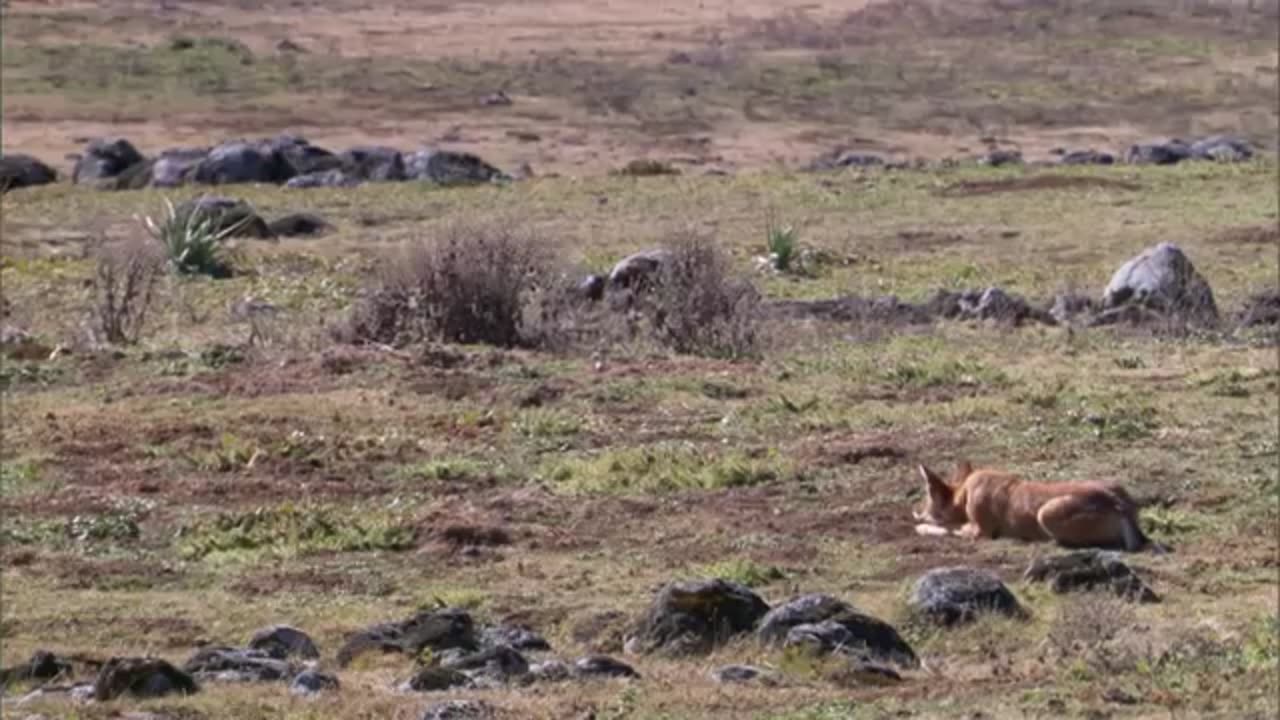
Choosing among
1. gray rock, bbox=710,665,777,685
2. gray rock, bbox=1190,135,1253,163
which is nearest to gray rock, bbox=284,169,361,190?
gray rock, bbox=1190,135,1253,163

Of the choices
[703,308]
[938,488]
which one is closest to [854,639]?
[938,488]

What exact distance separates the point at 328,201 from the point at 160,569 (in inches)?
802

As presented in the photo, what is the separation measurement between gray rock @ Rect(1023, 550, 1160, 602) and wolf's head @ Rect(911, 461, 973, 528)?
4.41 feet

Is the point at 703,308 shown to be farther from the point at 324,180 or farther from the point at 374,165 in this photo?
the point at 374,165

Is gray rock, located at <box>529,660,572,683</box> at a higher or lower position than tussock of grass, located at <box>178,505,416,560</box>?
higher

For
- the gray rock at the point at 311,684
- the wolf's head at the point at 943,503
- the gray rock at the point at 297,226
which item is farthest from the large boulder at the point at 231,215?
the gray rock at the point at 311,684

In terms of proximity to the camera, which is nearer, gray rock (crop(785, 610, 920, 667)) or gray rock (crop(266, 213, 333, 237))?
gray rock (crop(785, 610, 920, 667))

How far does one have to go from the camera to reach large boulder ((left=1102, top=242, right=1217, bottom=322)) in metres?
22.8

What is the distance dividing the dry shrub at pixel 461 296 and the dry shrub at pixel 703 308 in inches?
37.8

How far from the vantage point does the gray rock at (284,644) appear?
37.8 feet

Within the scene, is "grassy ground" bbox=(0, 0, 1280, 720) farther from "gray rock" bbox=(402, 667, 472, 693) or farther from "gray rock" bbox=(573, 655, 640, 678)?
"gray rock" bbox=(402, 667, 472, 693)

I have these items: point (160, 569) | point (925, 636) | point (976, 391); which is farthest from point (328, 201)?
point (925, 636)

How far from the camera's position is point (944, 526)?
571 inches

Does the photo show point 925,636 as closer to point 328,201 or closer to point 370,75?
point 328,201
